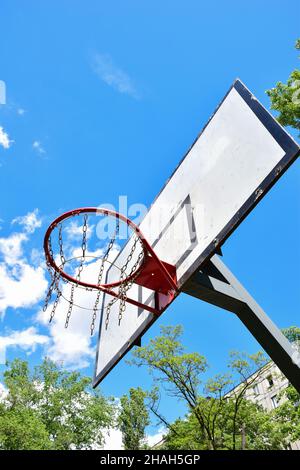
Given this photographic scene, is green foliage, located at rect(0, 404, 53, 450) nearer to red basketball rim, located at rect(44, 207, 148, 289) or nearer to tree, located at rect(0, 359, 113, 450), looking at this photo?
tree, located at rect(0, 359, 113, 450)

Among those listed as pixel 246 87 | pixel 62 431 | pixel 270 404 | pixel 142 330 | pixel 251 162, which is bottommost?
pixel 142 330

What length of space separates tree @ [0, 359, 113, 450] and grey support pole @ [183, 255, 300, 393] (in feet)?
59.9

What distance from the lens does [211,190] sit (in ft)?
11.9


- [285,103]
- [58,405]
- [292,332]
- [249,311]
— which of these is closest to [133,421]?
[58,405]

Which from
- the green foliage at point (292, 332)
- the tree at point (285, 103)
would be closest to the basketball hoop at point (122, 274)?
the tree at point (285, 103)

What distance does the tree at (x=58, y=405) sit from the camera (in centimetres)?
2023

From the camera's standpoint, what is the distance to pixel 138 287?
14.5 ft

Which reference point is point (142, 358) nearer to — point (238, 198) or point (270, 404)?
point (238, 198)

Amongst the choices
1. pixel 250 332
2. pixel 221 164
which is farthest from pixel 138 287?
pixel 221 164

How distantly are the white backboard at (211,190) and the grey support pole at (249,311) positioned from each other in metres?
0.20

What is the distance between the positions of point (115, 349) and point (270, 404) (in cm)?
2690

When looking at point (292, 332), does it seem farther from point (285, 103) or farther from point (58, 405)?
point (58, 405)

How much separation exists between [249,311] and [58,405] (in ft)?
72.8

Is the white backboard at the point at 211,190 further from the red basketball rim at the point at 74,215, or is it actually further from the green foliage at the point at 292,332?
the green foliage at the point at 292,332
